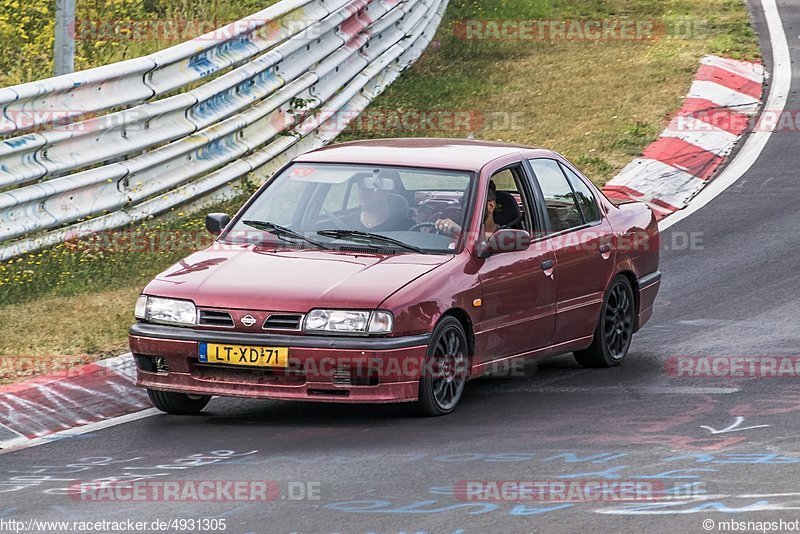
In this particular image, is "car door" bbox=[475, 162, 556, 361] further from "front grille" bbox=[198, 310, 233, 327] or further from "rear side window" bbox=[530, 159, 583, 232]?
"front grille" bbox=[198, 310, 233, 327]

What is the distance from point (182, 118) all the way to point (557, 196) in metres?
4.54

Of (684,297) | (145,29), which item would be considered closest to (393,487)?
(684,297)

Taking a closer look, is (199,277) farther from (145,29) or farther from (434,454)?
(145,29)

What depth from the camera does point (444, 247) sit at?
343 inches

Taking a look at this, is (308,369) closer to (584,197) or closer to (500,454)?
(500,454)

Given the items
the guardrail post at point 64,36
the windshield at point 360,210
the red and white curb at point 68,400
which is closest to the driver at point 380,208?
the windshield at point 360,210

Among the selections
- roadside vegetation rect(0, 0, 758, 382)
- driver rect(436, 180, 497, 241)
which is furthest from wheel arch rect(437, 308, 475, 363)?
roadside vegetation rect(0, 0, 758, 382)

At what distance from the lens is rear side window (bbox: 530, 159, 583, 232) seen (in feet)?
31.7

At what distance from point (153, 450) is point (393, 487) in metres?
1.52

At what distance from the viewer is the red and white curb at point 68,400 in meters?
8.20

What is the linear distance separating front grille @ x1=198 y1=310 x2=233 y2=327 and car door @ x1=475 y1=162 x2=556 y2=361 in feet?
4.91

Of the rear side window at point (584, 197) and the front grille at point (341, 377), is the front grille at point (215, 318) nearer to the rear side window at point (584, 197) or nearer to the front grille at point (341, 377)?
the front grille at point (341, 377)

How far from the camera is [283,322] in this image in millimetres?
7941

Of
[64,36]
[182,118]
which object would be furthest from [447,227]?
[182,118]
